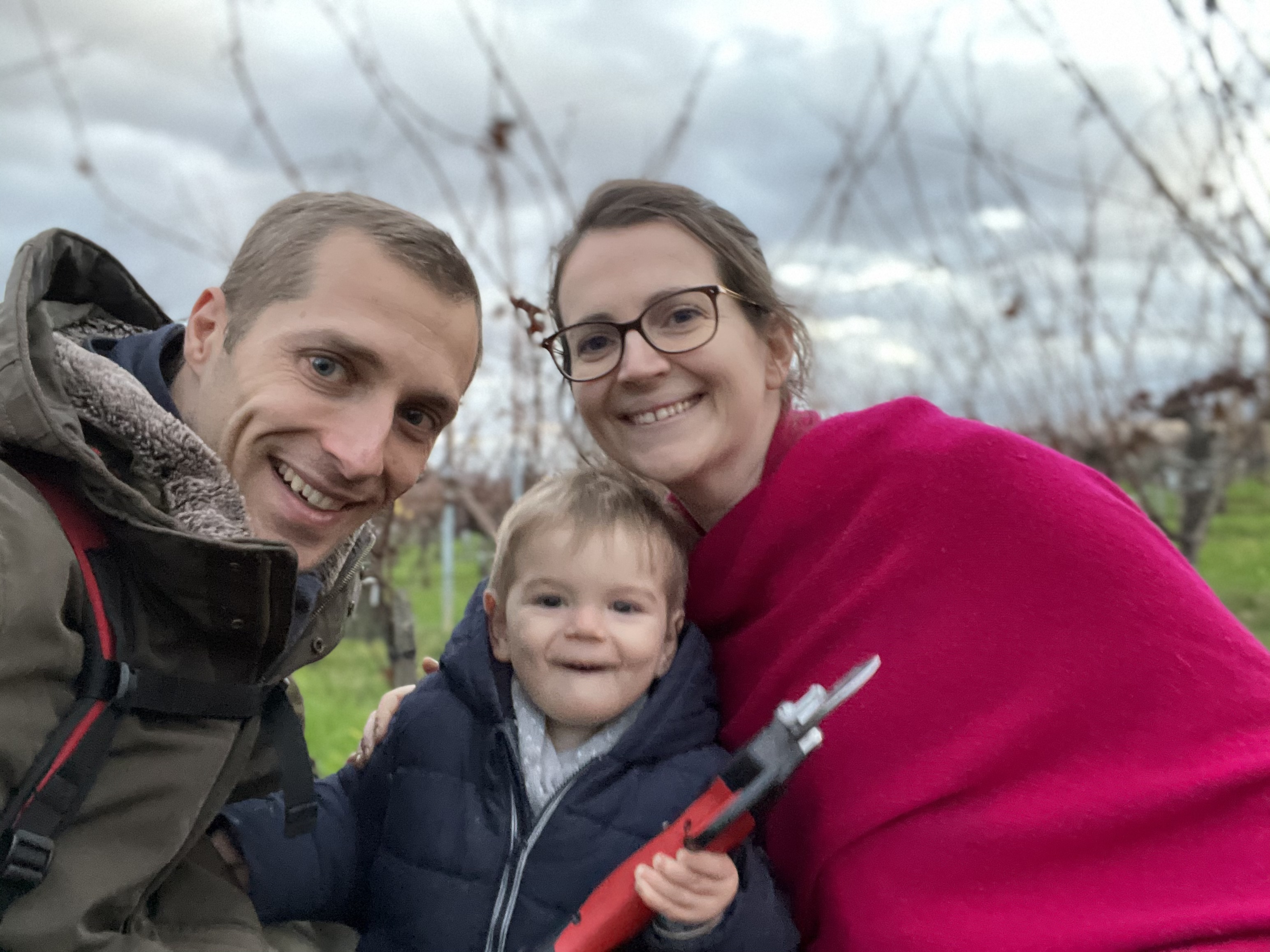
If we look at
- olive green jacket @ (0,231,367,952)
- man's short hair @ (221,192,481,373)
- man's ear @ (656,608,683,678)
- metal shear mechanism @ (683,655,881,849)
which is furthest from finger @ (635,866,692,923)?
man's short hair @ (221,192,481,373)

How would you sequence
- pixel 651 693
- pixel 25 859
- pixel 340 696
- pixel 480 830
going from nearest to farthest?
pixel 25 859
pixel 480 830
pixel 651 693
pixel 340 696

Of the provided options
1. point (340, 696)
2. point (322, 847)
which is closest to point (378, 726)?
point (322, 847)

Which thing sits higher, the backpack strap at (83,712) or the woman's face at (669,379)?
the woman's face at (669,379)

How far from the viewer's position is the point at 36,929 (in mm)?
1232

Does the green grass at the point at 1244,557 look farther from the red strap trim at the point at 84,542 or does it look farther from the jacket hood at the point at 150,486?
the red strap trim at the point at 84,542

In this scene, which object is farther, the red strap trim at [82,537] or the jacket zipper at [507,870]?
the jacket zipper at [507,870]

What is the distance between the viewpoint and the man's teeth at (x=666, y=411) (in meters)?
1.94

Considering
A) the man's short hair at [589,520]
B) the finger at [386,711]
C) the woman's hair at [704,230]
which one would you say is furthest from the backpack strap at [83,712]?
the woman's hair at [704,230]

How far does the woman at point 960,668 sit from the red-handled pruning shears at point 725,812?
10.7 inches

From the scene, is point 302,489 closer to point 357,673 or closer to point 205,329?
point 205,329

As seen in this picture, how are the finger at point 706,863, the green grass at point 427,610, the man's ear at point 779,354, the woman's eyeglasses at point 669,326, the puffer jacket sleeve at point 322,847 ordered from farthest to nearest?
the green grass at point 427,610 < the man's ear at point 779,354 < the woman's eyeglasses at point 669,326 < the puffer jacket sleeve at point 322,847 < the finger at point 706,863

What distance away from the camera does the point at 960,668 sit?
5.25 feet

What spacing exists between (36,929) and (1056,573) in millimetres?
1554

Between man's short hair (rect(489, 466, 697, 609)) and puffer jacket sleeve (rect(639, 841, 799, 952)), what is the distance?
50 centimetres
